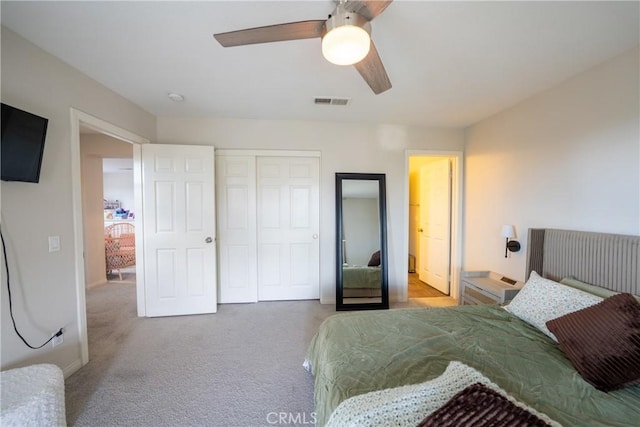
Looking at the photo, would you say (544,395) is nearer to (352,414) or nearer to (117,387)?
(352,414)

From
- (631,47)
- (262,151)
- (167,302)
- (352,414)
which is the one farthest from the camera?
(262,151)

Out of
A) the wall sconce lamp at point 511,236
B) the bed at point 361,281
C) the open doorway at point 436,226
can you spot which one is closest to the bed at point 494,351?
the wall sconce lamp at point 511,236

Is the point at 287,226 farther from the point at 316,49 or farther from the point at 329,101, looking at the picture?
the point at 316,49

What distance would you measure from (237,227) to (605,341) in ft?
11.0

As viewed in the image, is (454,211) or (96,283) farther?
(96,283)

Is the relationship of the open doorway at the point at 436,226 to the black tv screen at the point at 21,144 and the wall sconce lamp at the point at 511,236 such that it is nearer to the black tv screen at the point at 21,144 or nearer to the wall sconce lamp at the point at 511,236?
the wall sconce lamp at the point at 511,236

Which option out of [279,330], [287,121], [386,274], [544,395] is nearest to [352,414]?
[544,395]

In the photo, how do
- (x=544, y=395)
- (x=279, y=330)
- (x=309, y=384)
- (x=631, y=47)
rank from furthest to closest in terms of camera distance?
1. (x=279, y=330)
2. (x=309, y=384)
3. (x=631, y=47)
4. (x=544, y=395)

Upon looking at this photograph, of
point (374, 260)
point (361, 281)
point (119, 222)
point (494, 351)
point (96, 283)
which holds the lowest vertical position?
point (96, 283)

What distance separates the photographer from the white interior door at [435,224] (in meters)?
3.75

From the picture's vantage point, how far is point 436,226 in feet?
13.2

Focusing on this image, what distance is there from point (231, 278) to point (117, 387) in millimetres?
1611

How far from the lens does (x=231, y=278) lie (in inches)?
133

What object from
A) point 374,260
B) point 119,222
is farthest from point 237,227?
point 119,222
